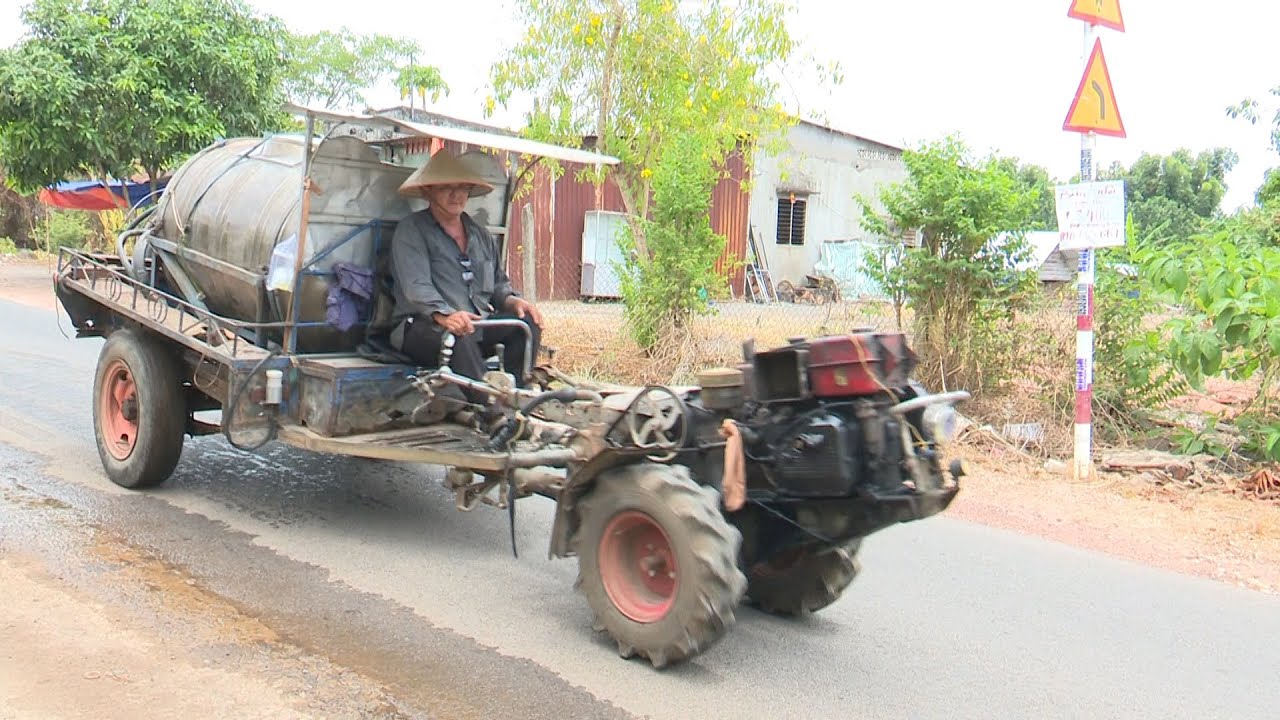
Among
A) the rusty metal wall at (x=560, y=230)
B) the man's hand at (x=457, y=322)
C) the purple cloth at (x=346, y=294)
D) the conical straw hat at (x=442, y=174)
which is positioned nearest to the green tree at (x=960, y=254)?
the conical straw hat at (x=442, y=174)

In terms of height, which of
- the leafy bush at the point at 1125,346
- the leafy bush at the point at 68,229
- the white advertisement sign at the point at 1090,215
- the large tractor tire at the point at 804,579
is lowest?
the large tractor tire at the point at 804,579

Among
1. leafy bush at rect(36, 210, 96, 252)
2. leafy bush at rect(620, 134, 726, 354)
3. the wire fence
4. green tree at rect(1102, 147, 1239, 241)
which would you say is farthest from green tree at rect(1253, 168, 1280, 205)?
leafy bush at rect(36, 210, 96, 252)

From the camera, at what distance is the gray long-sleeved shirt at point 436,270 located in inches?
219

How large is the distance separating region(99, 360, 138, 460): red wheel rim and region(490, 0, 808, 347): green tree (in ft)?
18.9

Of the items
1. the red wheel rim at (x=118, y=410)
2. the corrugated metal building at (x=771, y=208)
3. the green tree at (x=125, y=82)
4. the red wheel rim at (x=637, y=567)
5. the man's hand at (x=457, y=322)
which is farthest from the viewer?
the corrugated metal building at (x=771, y=208)

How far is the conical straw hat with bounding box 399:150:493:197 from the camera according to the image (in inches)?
226

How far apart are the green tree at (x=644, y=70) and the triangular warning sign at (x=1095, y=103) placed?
187 inches

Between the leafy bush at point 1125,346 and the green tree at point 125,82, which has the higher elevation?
the green tree at point 125,82

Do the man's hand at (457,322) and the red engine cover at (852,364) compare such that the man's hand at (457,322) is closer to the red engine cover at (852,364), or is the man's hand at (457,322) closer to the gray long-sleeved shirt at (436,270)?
the gray long-sleeved shirt at (436,270)

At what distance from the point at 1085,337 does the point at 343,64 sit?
37549mm

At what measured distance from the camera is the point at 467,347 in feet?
18.0

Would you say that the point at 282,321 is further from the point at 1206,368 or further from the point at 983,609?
the point at 1206,368

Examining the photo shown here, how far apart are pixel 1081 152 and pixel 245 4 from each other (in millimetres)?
14437

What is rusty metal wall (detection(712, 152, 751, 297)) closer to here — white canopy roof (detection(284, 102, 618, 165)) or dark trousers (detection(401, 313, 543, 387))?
dark trousers (detection(401, 313, 543, 387))
